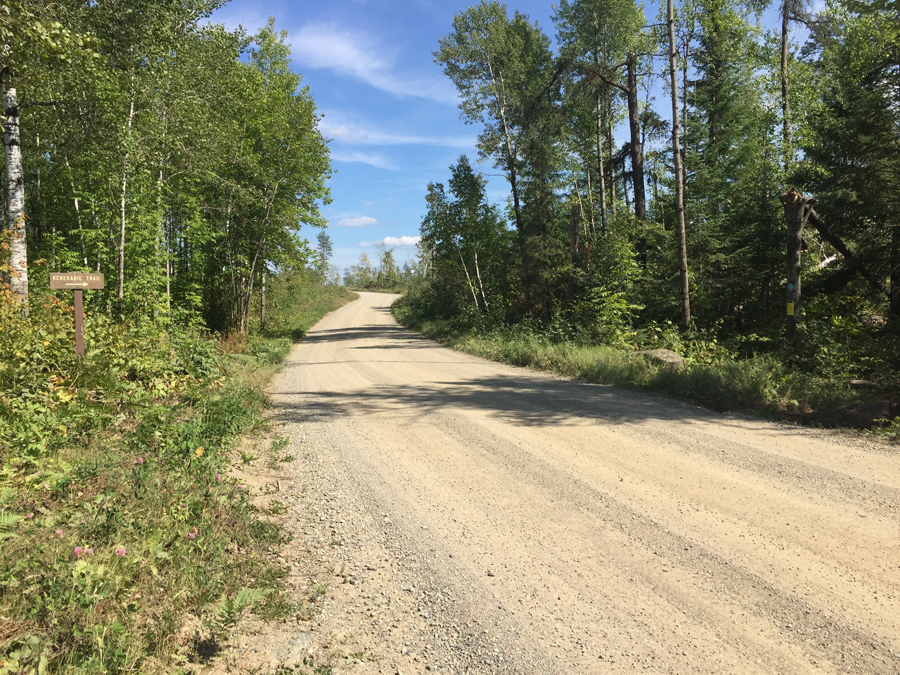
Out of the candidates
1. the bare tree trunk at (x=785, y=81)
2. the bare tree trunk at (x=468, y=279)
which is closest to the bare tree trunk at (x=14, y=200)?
the bare tree trunk at (x=468, y=279)

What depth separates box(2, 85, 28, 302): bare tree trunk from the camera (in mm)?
7918

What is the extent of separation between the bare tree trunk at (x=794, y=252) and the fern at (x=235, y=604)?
11083mm

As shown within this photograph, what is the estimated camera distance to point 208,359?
796 centimetres

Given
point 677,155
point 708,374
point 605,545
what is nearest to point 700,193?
point 677,155

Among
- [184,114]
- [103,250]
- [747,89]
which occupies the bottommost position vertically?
[103,250]

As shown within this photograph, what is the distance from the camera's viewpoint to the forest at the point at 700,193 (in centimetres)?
1163

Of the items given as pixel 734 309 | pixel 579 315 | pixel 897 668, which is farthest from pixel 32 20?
pixel 734 309

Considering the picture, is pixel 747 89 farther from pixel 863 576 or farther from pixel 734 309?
pixel 863 576

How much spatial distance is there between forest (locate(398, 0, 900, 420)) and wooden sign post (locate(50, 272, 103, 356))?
33.8 feet

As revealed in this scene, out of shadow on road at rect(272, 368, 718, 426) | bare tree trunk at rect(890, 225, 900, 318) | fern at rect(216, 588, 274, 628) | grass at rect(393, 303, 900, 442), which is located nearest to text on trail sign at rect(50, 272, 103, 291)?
shadow on road at rect(272, 368, 718, 426)

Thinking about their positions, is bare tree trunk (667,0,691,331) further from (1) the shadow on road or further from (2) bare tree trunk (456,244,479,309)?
(2) bare tree trunk (456,244,479,309)

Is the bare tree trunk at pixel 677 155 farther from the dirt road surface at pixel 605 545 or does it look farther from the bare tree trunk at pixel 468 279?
the bare tree trunk at pixel 468 279

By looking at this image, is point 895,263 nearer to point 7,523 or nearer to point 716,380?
point 716,380

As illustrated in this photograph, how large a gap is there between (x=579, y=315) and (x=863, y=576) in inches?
569
